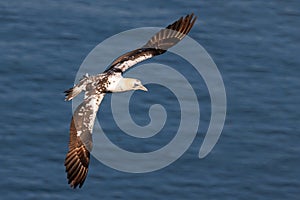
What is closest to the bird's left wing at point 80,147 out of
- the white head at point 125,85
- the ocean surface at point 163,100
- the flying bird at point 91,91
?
the flying bird at point 91,91

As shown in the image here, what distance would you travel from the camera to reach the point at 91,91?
1337 inches

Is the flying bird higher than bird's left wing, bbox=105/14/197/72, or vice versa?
bird's left wing, bbox=105/14/197/72

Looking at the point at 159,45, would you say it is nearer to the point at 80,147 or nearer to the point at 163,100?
the point at 80,147

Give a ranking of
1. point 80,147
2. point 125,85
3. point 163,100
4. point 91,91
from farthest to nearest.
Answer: point 163,100 → point 125,85 → point 91,91 → point 80,147

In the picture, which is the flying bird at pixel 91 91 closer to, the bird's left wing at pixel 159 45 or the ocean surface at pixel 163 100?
the bird's left wing at pixel 159 45

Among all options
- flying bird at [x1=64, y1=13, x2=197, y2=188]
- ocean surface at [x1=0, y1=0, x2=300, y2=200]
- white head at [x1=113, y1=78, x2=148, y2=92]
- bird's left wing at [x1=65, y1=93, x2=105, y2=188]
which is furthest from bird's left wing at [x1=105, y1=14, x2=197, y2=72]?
ocean surface at [x1=0, y1=0, x2=300, y2=200]

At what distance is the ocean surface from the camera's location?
45.6 meters

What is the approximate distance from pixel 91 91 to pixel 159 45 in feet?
11.1

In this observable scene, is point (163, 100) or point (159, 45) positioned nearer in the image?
point (159, 45)

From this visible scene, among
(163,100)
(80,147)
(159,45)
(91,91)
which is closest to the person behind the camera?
(80,147)

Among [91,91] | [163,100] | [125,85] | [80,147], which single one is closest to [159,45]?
[125,85]

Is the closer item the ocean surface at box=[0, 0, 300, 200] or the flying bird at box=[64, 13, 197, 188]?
the flying bird at box=[64, 13, 197, 188]

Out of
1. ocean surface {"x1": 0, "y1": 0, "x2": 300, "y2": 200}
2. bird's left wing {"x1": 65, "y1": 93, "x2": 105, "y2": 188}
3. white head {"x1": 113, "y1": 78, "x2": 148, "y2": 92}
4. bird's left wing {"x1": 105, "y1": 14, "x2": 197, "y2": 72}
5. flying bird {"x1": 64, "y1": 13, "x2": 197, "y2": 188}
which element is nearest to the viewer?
bird's left wing {"x1": 65, "y1": 93, "x2": 105, "y2": 188}

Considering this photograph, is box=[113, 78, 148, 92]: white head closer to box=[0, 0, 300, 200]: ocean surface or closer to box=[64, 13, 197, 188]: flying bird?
box=[64, 13, 197, 188]: flying bird
